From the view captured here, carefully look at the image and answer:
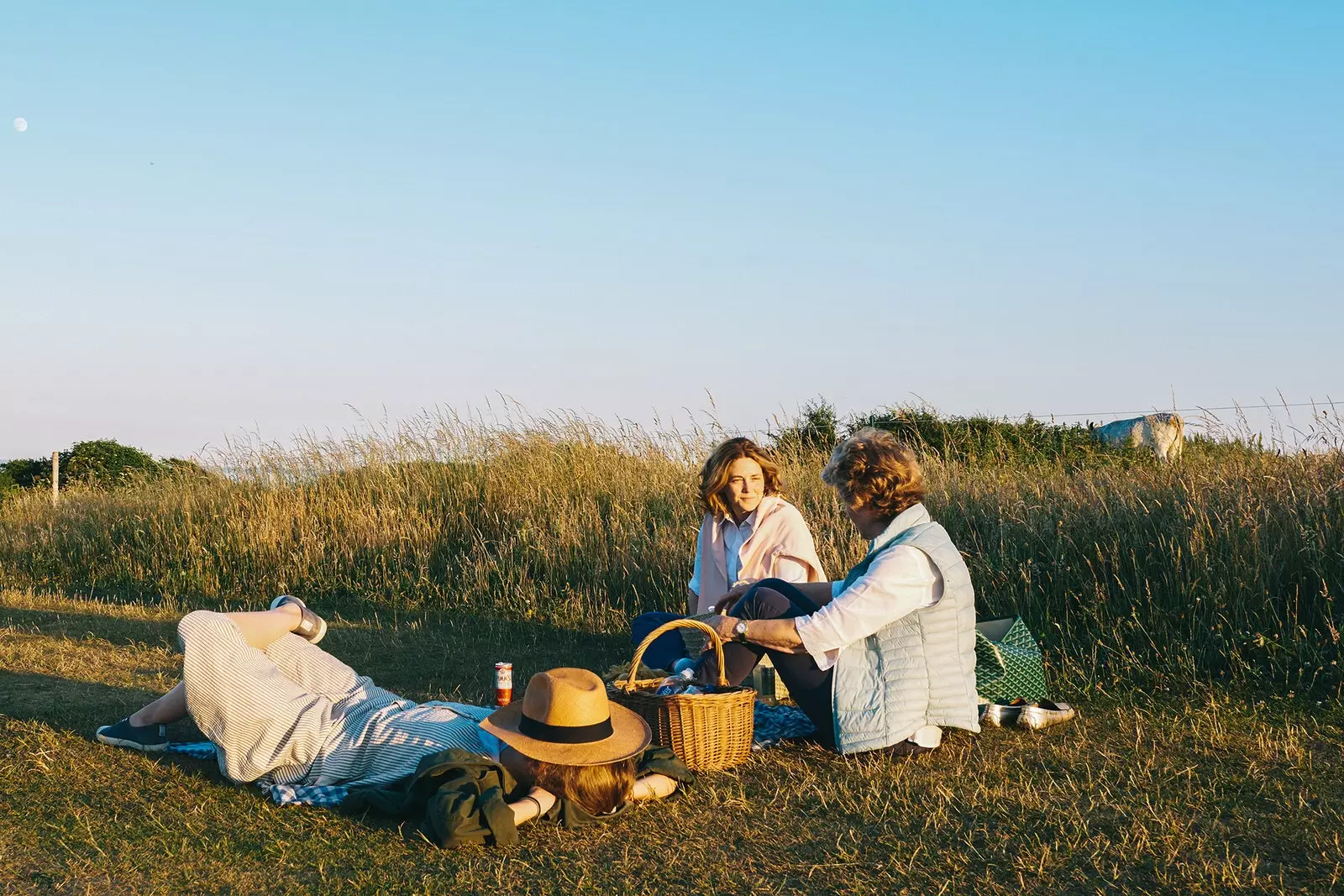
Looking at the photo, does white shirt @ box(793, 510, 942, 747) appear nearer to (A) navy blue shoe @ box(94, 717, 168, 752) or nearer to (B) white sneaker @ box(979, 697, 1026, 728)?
(B) white sneaker @ box(979, 697, 1026, 728)

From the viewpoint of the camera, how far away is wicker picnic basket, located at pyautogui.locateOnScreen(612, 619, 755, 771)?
Result: 4254mm

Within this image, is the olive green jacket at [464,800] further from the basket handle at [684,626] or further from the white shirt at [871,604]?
the white shirt at [871,604]

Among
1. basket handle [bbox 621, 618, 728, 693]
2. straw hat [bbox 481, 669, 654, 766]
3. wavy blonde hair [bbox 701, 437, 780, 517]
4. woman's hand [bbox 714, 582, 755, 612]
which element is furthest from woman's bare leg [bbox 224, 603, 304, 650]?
wavy blonde hair [bbox 701, 437, 780, 517]

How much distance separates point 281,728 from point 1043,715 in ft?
10.5

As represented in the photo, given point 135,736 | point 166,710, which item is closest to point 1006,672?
point 166,710

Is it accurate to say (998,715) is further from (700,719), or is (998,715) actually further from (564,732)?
(564,732)

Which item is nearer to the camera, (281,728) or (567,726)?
(567,726)

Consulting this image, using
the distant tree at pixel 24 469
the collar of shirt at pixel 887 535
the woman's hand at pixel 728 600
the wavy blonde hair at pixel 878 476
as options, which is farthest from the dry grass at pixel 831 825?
the distant tree at pixel 24 469

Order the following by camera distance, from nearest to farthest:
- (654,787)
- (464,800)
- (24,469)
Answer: (464,800)
(654,787)
(24,469)

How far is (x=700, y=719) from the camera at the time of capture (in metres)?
4.27

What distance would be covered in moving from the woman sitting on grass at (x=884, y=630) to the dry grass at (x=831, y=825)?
173 mm

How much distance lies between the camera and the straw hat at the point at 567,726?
3719mm

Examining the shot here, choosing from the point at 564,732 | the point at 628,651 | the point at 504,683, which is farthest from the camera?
the point at 628,651

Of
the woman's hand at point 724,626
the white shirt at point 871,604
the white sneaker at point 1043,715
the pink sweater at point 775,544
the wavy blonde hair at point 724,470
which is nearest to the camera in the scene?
the white shirt at point 871,604
